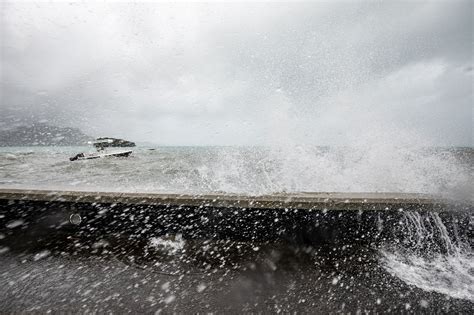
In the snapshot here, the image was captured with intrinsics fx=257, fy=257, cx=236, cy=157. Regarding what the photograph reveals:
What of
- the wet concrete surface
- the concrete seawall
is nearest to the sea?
the wet concrete surface

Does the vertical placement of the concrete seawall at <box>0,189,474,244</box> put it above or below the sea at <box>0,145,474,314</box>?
above

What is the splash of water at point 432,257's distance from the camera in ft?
7.37

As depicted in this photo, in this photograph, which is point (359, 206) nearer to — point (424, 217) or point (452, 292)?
point (424, 217)

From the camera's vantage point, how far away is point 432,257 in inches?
106

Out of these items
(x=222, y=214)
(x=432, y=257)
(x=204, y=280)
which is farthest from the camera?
(x=222, y=214)

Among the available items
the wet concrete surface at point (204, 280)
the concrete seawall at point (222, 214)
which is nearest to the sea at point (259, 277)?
the wet concrete surface at point (204, 280)

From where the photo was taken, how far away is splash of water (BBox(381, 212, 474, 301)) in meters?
2.25

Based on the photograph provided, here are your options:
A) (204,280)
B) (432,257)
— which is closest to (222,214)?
(204,280)

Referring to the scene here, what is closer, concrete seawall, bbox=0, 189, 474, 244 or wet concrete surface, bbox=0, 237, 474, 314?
wet concrete surface, bbox=0, 237, 474, 314

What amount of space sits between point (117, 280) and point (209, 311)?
3.24ft

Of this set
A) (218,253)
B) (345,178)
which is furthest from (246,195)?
(345,178)

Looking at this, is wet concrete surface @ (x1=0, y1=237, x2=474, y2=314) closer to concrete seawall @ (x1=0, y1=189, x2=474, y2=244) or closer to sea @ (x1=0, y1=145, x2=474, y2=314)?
sea @ (x1=0, y1=145, x2=474, y2=314)

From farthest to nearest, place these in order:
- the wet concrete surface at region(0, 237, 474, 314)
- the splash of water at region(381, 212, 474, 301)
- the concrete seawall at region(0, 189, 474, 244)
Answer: the concrete seawall at region(0, 189, 474, 244) → the splash of water at region(381, 212, 474, 301) → the wet concrete surface at region(0, 237, 474, 314)

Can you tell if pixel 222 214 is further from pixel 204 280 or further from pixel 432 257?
pixel 432 257
